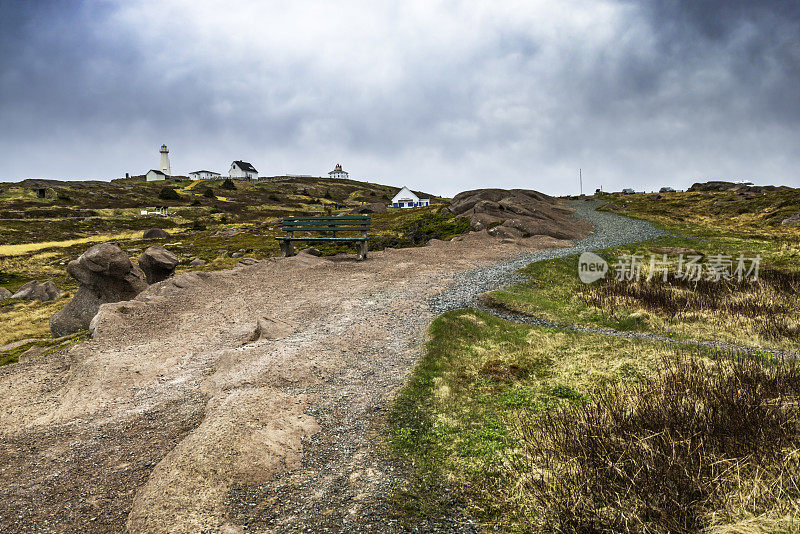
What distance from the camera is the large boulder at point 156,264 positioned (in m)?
21.1

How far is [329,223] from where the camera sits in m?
24.0

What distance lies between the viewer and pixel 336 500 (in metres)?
5.73

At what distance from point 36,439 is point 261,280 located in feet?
36.6

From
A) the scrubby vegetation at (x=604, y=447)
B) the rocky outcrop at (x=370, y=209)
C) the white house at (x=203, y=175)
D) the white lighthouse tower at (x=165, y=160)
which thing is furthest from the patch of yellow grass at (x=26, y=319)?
the white house at (x=203, y=175)

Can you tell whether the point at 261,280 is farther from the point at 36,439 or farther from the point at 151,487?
the point at 151,487

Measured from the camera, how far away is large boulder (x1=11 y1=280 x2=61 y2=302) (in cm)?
2819

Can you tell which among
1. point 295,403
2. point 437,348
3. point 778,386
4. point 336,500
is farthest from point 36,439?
point 778,386

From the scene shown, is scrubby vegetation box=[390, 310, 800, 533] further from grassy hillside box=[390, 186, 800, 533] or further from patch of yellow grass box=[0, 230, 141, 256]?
patch of yellow grass box=[0, 230, 141, 256]

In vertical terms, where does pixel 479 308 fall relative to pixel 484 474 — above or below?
above

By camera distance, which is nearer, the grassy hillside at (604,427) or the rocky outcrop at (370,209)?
the grassy hillside at (604,427)

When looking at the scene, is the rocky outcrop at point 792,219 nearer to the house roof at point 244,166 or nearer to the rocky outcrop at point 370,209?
the rocky outcrop at point 370,209

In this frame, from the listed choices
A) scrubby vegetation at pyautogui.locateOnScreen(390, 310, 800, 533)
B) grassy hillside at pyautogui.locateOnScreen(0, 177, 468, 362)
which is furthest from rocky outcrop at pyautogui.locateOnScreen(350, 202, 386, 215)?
scrubby vegetation at pyautogui.locateOnScreen(390, 310, 800, 533)

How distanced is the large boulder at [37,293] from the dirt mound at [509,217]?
29689 mm

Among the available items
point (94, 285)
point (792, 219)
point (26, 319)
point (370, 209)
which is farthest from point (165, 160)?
point (792, 219)
